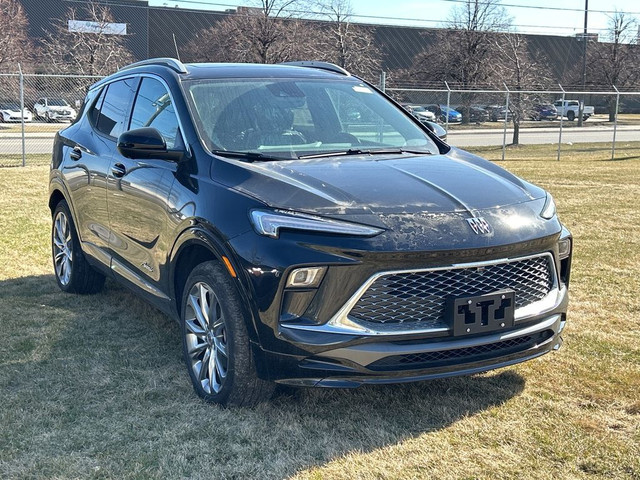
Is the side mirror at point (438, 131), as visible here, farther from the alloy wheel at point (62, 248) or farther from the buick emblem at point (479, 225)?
the alloy wheel at point (62, 248)

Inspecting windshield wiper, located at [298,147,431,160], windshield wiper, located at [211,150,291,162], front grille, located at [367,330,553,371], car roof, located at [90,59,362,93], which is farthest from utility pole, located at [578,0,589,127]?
front grille, located at [367,330,553,371]

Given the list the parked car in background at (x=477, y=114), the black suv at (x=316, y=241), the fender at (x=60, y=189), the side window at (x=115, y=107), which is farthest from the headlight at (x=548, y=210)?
the parked car in background at (x=477, y=114)

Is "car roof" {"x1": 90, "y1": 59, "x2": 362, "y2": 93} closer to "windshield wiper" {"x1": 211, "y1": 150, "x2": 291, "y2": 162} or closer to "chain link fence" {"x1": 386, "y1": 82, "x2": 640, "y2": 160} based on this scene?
"windshield wiper" {"x1": 211, "y1": 150, "x2": 291, "y2": 162}

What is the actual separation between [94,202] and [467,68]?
41288mm

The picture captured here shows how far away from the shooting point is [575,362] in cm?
459

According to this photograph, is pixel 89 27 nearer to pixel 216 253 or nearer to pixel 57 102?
pixel 57 102

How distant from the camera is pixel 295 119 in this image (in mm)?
4605

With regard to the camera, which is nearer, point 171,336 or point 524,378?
point 524,378

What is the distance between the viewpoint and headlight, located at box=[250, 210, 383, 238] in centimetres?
337

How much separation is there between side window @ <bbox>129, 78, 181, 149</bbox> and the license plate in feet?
6.31

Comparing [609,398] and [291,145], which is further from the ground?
[291,145]

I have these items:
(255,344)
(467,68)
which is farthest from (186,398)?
(467,68)

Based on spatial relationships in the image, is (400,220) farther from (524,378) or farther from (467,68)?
(467,68)

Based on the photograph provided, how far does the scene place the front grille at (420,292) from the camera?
3369 millimetres
